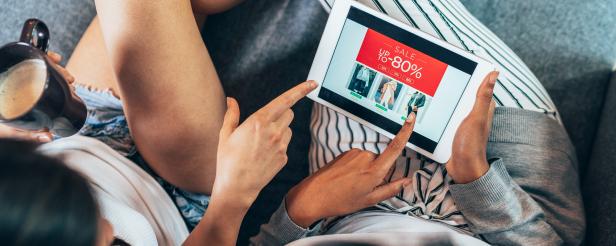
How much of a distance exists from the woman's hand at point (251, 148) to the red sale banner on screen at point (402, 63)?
0.13 meters

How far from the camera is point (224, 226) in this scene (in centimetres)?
70

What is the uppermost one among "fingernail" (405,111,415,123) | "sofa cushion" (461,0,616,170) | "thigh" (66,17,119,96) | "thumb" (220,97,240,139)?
"sofa cushion" (461,0,616,170)

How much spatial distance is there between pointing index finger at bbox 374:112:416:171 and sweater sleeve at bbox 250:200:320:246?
0.15m

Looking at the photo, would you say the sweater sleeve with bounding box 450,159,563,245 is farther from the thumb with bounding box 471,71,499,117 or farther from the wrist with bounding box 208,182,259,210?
the wrist with bounding box 208,182,259,210

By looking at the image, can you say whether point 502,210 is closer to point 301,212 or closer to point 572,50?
point 301,212

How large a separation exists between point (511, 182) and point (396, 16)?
0.31 meters

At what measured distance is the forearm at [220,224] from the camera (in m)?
0.69

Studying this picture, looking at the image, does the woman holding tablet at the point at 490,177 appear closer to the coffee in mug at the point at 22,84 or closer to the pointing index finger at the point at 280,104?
the pointing index finger at the point at 280,104

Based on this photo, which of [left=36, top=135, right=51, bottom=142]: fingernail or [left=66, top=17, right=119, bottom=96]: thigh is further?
[left=66, top=17, right=119, bottom=96]: thigh

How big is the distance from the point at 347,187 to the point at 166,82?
313 millimetres

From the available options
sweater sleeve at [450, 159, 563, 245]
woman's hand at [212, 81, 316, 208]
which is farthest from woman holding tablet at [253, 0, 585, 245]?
woman's hand at [212, 81, 316, 208]

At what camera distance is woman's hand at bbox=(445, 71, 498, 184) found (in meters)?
0.67

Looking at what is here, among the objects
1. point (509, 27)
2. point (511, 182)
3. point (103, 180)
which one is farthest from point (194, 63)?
point (509, 27)

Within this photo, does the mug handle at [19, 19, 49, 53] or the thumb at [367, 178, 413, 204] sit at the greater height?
the mug handle at [19, 19, 49, 53]
